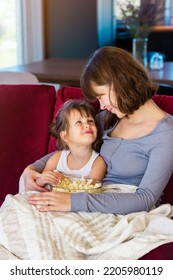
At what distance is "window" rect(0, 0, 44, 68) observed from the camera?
4059mm

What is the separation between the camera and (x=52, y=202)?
1423 mm

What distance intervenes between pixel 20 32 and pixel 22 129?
8.27ft

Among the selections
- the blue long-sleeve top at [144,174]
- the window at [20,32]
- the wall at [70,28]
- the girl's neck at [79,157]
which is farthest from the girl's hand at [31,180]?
the wall at [70,28]

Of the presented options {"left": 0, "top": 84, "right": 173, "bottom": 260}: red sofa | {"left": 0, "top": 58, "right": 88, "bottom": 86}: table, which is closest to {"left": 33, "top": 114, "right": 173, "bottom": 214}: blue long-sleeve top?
{"left": 0, "top": 84, "right": 173, "bottom": 260}: red sofa

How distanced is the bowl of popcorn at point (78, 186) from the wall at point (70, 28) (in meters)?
3.28

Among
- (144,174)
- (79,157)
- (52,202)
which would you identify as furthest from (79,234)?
(79,157)

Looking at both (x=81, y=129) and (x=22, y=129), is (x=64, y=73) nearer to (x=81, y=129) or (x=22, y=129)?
(x=22, y=129)

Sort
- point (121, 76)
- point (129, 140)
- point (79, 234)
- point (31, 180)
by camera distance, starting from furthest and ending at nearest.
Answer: point (31, 180)
point (129, 140)
point (121, 76)
point (79, 234)

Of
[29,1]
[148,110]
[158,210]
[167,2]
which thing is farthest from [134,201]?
[167,2]

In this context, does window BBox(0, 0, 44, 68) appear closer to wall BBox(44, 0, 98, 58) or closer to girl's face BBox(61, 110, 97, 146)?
wall BBox(44, 0, 98, 58)

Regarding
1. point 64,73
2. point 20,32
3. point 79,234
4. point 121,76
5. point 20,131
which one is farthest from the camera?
point 20,32

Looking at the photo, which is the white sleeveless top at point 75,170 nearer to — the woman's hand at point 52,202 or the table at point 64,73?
the woman's hand at point 52,202

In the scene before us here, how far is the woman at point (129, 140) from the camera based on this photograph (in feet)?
4.71

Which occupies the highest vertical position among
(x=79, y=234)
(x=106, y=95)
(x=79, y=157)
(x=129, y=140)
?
(x=106, y=95)
